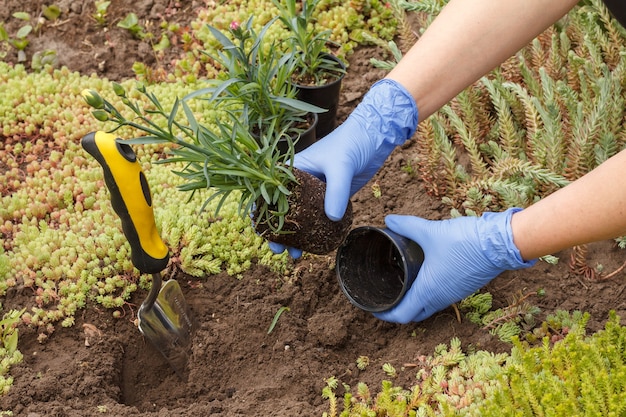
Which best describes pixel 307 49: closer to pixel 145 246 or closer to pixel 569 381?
Result: pixel 145 246

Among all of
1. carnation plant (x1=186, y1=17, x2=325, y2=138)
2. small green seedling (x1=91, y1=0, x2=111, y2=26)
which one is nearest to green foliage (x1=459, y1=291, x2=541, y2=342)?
carnation plant (x1=186, y1=17, x2=325, y2=138)

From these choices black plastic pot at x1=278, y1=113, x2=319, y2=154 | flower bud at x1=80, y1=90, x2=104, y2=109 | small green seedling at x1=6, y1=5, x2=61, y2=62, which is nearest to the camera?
flower bud at x1=80, y1=90, x2=104, y2=109

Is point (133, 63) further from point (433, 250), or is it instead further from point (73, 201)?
point (433, 250)

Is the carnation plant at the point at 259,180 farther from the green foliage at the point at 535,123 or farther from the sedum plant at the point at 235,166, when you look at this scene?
the green foliage at the point at 535,123

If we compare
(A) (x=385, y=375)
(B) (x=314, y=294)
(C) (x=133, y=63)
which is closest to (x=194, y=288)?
(B) (x=314, y=294)

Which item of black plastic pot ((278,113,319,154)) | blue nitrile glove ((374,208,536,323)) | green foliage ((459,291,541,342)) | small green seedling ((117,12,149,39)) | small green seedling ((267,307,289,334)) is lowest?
green foliage ((459,291,541,342))

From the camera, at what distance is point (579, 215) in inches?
94.5

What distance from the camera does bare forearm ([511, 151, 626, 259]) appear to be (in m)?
2.31

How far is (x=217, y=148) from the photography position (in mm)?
2604

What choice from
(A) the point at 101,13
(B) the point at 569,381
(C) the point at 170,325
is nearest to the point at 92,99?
(C) the point at 170,325

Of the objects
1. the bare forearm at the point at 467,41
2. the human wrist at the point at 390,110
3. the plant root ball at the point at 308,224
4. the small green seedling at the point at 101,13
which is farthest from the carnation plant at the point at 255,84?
the small green seedling at the point at 101,13

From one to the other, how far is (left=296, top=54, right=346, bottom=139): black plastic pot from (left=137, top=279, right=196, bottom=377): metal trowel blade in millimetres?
1403

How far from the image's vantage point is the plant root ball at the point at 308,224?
2.75 metres

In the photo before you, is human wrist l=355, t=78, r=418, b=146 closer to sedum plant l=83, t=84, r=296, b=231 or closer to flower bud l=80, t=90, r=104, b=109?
sedum plant l=83, t=84, r=296, b=231
